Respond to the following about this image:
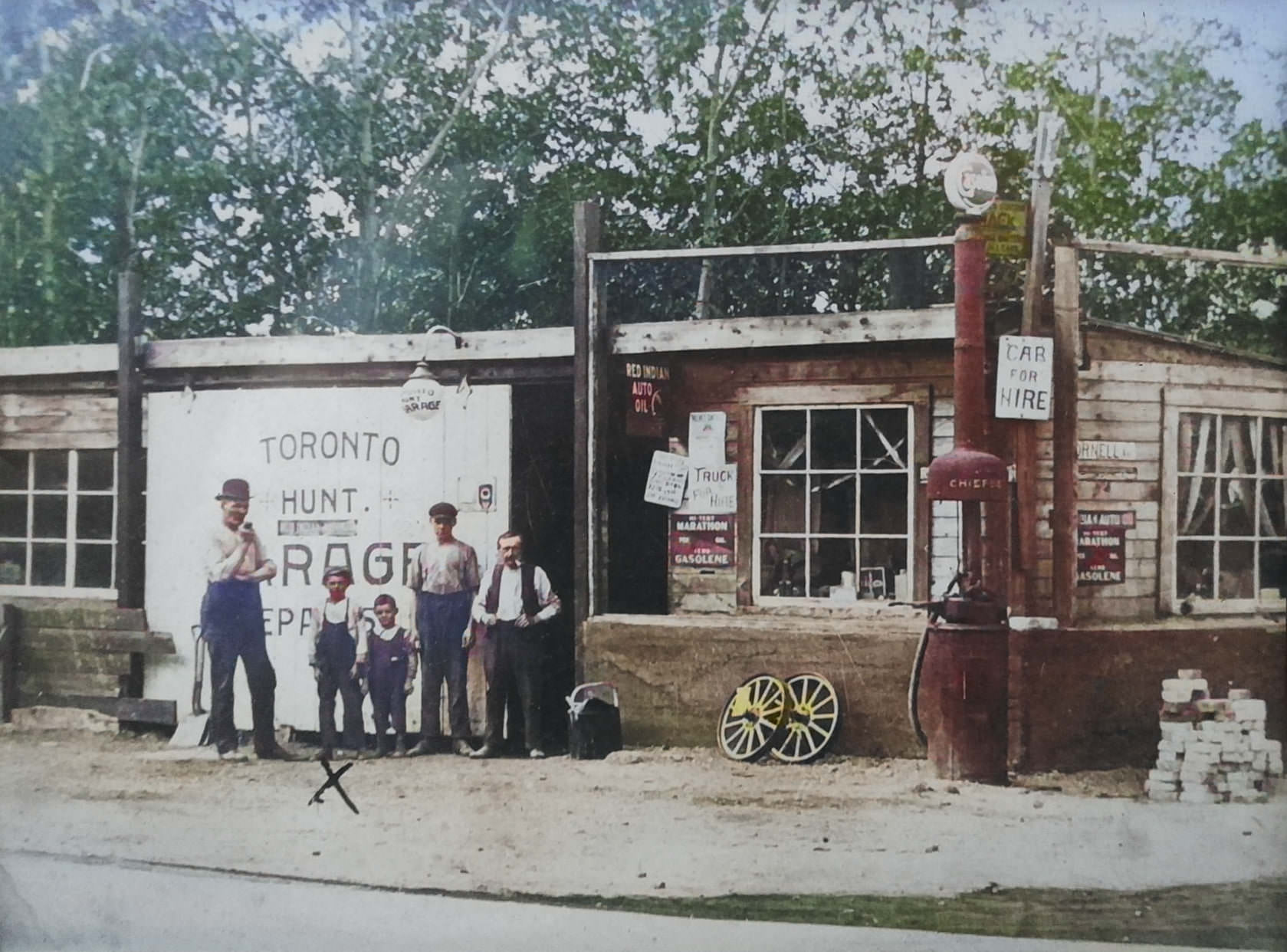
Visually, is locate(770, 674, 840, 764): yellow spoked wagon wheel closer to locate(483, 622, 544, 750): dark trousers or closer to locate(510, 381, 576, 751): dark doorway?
locate(510, 381, 576, 751): dark doorway

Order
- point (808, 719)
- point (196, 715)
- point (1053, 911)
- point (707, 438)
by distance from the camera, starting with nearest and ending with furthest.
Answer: point (1053, 911) → point (808, 719) → point (707, 438) → point (196, 715)

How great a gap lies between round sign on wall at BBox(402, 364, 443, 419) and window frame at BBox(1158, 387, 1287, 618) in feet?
10.1

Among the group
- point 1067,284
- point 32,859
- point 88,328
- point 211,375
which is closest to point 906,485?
point 1067,284

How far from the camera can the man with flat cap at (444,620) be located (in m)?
5.79

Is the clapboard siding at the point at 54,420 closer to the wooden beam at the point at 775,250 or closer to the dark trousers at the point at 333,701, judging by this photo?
the dark trousers at the point at 333,701

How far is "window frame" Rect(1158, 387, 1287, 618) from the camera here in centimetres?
534

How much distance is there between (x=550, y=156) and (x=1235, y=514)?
316 centimetres

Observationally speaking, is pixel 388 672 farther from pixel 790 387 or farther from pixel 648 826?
pixel 790 387

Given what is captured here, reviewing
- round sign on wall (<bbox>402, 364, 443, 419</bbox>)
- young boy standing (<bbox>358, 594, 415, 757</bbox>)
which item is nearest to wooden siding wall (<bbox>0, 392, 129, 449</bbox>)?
round sign on wall (<bbox>402, 364, 443, 419</bbox>)

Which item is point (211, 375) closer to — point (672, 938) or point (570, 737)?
point (570, 737)

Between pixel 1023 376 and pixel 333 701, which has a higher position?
pixel 1023 376

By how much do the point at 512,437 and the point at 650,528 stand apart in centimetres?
75

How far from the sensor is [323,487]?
5.78 meters

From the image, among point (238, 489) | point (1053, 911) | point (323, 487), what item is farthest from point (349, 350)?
point (1053, 911)
